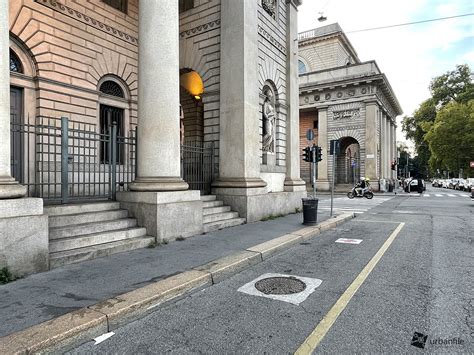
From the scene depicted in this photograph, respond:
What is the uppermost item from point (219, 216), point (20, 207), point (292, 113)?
point (292, 113)

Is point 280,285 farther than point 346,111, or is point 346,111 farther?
point 346,111

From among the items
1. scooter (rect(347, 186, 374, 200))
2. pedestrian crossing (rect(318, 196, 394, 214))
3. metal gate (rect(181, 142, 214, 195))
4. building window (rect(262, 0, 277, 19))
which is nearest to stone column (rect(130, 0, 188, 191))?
metal gate (rect(181, 142, 214, 195))

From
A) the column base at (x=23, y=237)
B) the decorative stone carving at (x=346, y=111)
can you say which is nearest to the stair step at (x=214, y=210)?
the column base at (x=23, y=237)

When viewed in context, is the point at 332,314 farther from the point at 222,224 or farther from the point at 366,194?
the point at 366,194

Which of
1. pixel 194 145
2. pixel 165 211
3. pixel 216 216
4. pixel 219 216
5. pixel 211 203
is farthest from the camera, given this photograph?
pixel 194 145

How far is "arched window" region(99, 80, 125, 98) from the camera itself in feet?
38.0

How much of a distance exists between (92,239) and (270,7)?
1137 cm

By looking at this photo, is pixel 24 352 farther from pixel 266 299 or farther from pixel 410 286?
pixel 410 286

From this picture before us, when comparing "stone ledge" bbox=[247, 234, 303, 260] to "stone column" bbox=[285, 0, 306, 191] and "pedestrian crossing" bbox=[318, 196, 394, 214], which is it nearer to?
"stone column" bbox=[285, 0, 306, 191]

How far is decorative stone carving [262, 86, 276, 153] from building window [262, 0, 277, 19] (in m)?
3.05

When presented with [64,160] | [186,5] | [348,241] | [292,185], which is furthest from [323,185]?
[64,160]

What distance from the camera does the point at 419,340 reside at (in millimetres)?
3092

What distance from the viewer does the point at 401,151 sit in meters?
100

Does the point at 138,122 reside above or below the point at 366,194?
above
